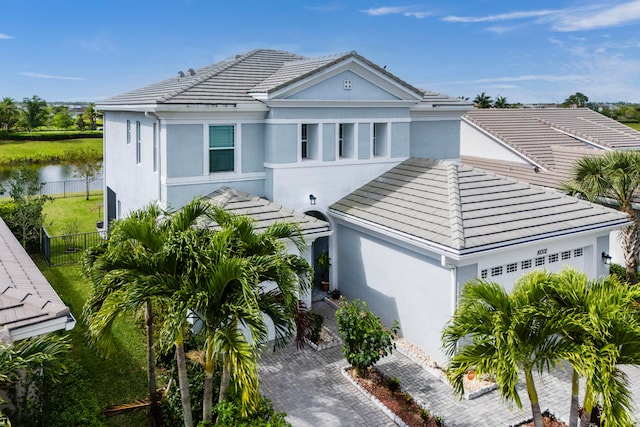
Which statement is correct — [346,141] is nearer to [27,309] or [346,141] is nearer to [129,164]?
[129,164]

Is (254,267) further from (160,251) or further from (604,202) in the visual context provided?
(604,202)

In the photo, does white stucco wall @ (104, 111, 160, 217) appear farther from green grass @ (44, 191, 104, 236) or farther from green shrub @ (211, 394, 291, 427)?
green shrub @ (211, 394, 291, 427)

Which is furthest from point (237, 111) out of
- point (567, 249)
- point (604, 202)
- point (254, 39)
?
point (254, 39)

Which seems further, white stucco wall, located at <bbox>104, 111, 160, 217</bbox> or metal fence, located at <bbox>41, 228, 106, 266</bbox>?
metal fence, located at <bbox>41, 228, 106, 266</bbox>

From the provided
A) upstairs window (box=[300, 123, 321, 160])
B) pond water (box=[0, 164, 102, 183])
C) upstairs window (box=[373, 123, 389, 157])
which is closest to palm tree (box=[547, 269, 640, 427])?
upstairs window (box=[300, 123, 321, 160])

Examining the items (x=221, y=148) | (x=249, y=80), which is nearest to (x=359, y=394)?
(x=221, y=148)

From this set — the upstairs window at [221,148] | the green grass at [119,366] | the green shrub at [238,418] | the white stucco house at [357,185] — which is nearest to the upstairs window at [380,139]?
the white stucco house at [357,185]
